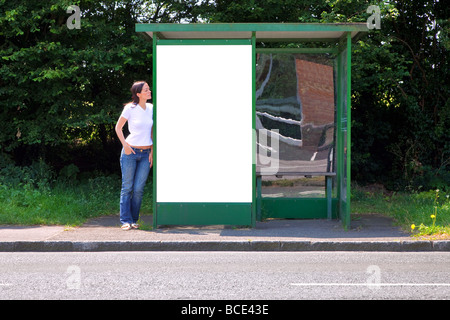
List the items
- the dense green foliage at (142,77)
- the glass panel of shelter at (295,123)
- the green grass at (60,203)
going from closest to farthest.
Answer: the green grass at (60,203)
the glass panel of shelter at (295,123)
the dense green foliage at (142,77)

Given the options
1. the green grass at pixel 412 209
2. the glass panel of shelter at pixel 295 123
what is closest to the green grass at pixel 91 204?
the green grass at pixel 412 209

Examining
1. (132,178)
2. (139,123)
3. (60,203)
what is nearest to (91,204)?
(60,203)

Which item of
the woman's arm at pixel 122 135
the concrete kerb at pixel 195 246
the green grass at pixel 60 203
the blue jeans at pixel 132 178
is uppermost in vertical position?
the woman's arm at pixel 122 135

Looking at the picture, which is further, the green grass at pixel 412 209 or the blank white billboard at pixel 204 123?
the blank white billboard at pixel 204 123

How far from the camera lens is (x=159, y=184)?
9102 mm

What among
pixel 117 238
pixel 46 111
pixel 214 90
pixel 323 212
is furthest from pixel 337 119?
pixel 46 111

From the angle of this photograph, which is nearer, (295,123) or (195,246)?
(195,246)

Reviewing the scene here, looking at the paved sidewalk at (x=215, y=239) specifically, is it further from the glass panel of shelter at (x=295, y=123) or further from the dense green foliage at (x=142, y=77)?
the dense green foliage at (x=142, y=77)

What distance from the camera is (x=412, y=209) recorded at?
1072 centimetres

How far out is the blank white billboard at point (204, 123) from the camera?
29.6 feet

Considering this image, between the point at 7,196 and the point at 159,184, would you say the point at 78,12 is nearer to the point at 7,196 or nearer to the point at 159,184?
the point at 7,196

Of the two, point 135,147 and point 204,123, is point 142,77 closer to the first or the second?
point 135,147

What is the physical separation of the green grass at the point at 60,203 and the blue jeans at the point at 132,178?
2.97 feet

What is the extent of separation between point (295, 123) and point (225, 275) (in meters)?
4.73
